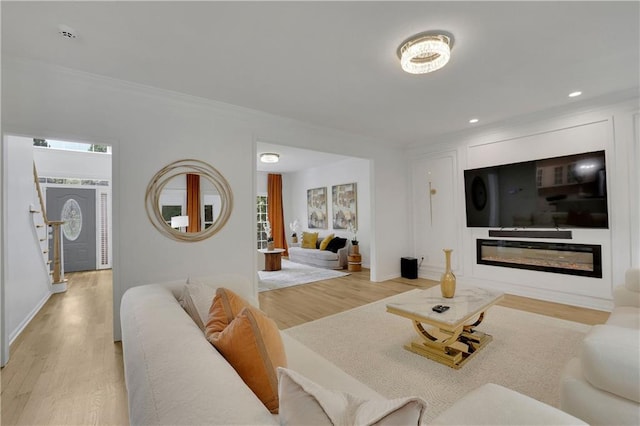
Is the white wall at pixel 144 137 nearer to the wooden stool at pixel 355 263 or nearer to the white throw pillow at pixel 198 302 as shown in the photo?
the white throw pillow at pixel 198 302

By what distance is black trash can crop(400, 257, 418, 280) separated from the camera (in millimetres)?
5340

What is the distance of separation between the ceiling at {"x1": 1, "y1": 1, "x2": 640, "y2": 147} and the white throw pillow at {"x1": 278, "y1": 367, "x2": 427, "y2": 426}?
2.12 m

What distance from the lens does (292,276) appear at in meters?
5.77

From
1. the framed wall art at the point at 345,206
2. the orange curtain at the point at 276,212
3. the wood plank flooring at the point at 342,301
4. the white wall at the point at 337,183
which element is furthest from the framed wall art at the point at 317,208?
the wood plank flooring at the point at 342,301

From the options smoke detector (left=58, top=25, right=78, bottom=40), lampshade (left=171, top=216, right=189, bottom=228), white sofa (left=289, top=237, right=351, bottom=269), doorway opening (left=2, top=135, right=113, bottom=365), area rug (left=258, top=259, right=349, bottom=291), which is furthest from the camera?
white sofa (left=289, top=237, right=351, bottom=269)

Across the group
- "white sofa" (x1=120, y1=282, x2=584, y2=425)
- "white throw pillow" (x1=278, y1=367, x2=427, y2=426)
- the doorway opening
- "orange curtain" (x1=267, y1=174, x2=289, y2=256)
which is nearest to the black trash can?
"orange curtain" (x1=267, y1=174, x2=289, y2=256)

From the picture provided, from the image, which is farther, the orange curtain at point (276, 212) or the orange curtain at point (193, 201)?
the orange curtain at point (276, 212)

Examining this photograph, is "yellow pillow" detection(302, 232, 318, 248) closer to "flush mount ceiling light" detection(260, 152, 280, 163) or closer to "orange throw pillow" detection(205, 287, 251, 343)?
"flush mount ceiling light" detection(260, 152, 280, 163)

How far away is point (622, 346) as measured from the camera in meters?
1.18

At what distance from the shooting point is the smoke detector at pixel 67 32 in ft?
6.49

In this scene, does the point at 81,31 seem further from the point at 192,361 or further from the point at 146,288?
the point at 192,361

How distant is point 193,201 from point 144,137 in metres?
0.82

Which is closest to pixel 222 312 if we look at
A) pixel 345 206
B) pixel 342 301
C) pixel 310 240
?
pixel 342 301

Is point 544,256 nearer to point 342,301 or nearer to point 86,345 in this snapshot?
point 342,301
